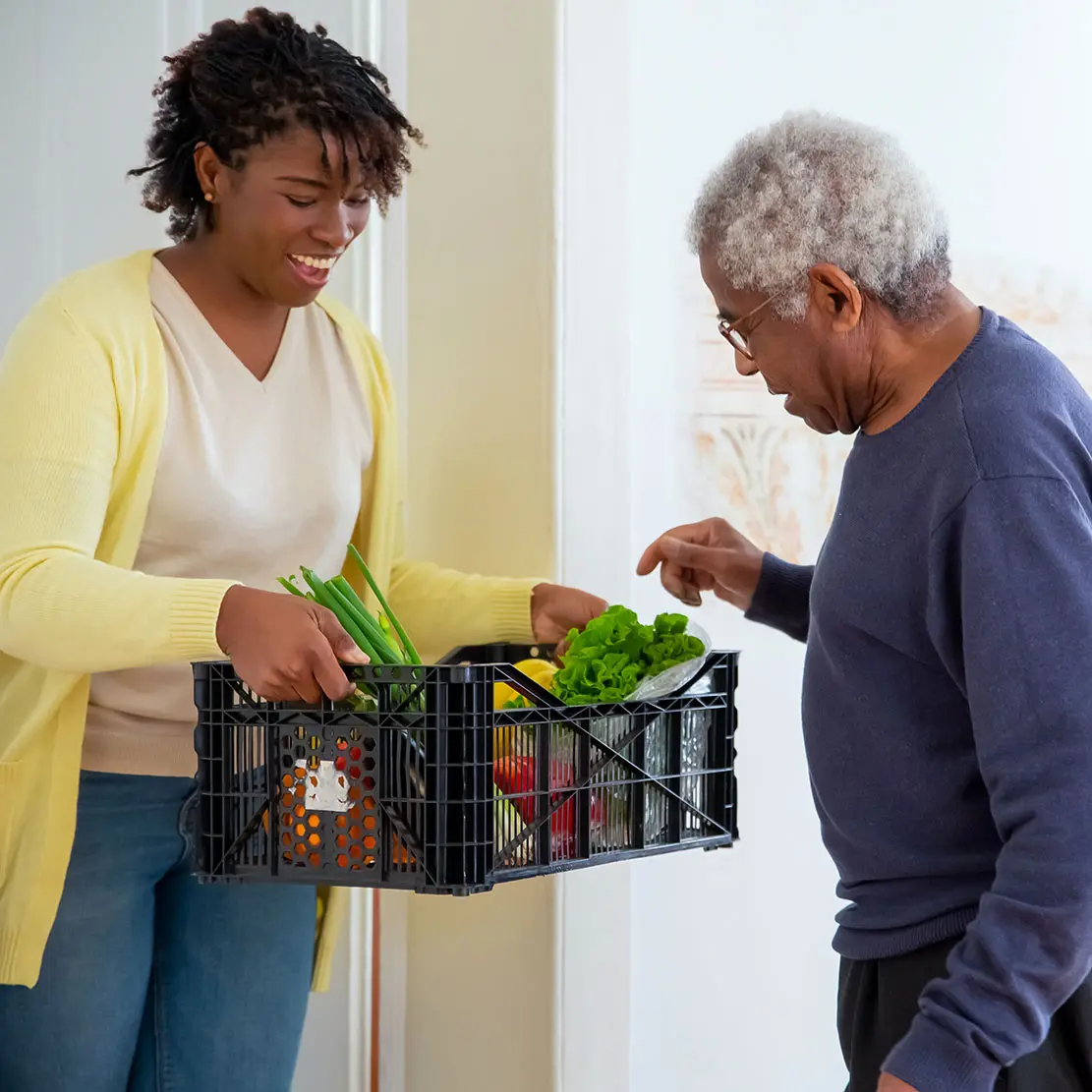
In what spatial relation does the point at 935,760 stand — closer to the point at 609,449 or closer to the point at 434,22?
the point at 609,449

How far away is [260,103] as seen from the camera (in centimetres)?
155

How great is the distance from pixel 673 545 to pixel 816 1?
104 cm

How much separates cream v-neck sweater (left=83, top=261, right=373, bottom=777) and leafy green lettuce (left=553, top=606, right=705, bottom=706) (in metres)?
0.37

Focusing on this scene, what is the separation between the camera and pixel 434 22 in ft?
6.74

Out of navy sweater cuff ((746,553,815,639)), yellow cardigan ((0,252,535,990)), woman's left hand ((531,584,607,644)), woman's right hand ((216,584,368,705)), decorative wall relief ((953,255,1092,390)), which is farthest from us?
decorative wall relief ((953,255,1092,390))

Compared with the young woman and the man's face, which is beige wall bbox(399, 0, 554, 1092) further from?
the man's face

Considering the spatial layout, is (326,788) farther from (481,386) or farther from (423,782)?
(481,386)

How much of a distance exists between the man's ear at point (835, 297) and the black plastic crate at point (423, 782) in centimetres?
42

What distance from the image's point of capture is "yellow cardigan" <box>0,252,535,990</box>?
1.33 metres

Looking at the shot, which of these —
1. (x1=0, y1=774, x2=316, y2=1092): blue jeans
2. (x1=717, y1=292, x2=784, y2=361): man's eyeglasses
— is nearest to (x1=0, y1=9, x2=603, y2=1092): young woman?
(x1=0, y1=774, x2=316, y2=1092): blue jeans

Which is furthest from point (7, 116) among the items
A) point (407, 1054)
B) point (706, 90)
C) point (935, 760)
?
point (935, 760)

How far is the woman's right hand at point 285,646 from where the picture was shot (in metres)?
1.23

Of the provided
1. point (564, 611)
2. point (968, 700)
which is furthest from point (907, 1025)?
point (564, 611)

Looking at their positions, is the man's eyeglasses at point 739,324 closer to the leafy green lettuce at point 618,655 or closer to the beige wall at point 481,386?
the leafy green lettuce at point 618,655
